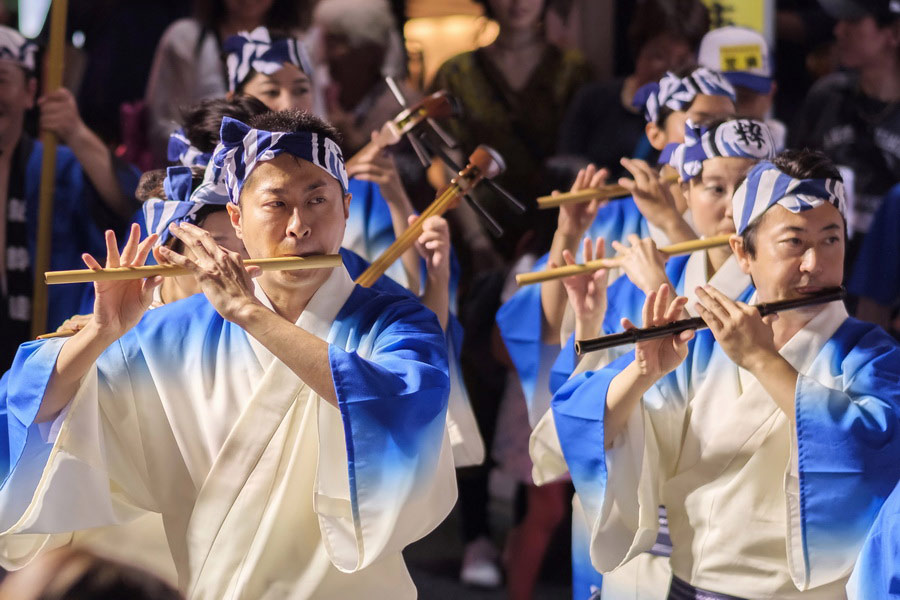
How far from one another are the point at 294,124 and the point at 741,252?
99 centimetres

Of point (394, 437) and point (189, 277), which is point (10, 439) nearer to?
point (189, 277)

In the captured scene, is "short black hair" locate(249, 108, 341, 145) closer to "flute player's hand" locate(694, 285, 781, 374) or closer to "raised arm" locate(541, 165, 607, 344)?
"flute player's hand" locate(694, 285, 781, 374)

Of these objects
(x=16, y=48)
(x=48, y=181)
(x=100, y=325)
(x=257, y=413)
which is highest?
(x=16, y=48)

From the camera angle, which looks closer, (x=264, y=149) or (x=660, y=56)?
(x=264, y=149)

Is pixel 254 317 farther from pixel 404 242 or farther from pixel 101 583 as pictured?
pixel 101 583

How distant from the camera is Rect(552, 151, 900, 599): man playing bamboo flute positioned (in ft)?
8.57

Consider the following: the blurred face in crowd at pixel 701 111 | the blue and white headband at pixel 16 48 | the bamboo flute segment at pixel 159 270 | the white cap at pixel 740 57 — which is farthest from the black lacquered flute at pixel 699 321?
the blue and white headband at pixel 16 48

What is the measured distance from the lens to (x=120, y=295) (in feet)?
8.40

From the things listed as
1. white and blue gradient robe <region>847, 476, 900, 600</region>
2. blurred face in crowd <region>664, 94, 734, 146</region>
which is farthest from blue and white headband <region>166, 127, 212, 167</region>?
white and blue gradient robe <region>847, 476, 900, 600</region>

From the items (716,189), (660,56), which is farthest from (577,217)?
(660,56)

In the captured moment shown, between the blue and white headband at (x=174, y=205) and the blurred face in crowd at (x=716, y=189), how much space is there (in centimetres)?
122

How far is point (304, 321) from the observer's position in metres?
2.66

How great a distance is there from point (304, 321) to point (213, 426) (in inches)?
10.8

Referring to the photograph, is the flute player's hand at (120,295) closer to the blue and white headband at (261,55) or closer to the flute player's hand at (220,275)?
the flute player's hand at (220,275)
